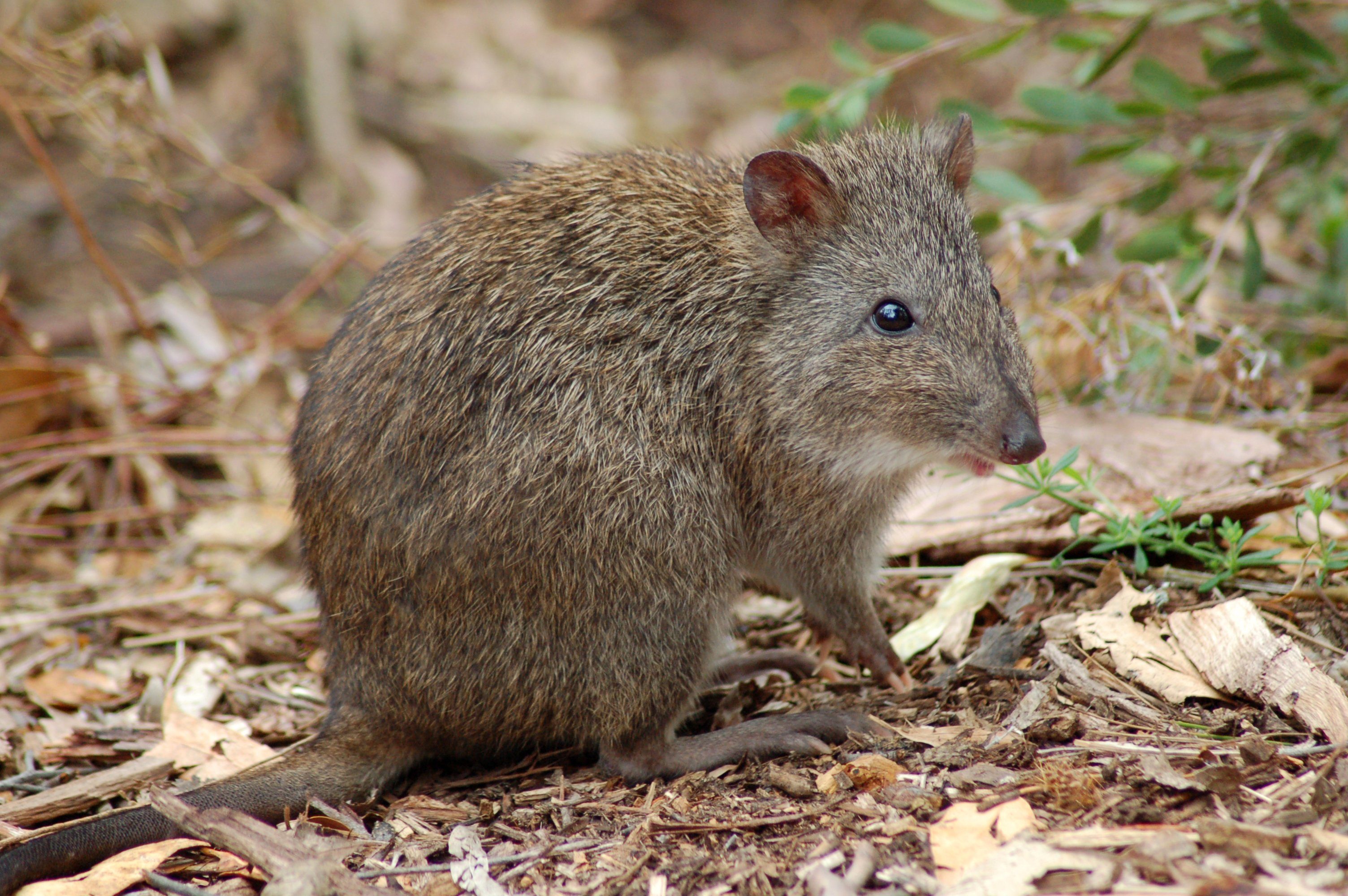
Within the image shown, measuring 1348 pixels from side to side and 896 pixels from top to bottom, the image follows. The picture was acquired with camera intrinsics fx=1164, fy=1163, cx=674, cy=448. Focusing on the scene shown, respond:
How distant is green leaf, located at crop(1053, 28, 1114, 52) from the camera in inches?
226

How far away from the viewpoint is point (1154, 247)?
591 cm

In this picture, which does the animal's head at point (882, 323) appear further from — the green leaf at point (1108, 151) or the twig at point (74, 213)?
the twig at point (74, 213)

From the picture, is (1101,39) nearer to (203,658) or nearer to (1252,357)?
(1252,357)

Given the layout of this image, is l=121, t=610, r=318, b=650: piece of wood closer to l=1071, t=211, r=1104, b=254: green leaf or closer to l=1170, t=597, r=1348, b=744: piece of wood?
l=1170, t=597, r=1348, b=744: piece of wood

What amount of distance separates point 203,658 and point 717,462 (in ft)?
8.71

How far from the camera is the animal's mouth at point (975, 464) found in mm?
4133

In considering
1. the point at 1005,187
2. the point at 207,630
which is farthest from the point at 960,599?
the point at 207,630

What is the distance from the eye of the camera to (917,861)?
304 centimetres

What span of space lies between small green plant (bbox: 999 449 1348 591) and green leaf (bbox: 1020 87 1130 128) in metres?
2.19

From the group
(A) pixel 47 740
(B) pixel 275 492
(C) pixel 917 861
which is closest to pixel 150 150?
(B) pixel 275 492

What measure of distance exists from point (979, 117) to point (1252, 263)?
5.07ft

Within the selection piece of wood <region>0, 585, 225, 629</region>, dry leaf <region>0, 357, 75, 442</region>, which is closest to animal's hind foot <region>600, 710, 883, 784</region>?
piece of wood <region>0, 585, 225, 629</region>

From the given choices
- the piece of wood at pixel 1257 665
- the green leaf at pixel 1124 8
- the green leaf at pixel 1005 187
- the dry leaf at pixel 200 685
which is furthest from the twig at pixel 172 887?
the green leaf at pixel 1124 8

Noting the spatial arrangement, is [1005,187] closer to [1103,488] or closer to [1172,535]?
[1103,488]
